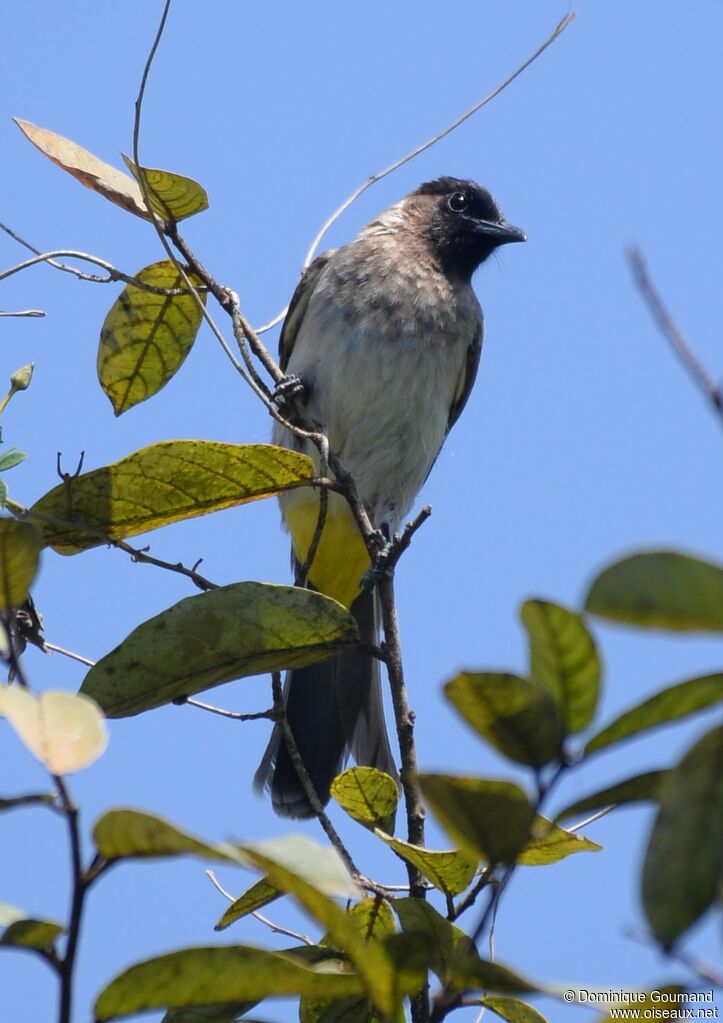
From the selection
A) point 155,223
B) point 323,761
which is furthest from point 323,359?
point 155,223

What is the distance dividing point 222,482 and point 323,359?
2.21 meters

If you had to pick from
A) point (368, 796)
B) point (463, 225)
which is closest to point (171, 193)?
point (368, 796)

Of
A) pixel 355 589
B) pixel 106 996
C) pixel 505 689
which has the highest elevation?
pixel 355 589

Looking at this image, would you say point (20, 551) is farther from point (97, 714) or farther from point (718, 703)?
point (718, 703)

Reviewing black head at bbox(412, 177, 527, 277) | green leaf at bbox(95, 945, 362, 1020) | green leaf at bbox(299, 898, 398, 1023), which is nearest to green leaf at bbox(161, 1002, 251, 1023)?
green leaf at bbox(299, 898, 398, 1023)

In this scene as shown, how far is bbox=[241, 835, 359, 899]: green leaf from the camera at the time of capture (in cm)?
106

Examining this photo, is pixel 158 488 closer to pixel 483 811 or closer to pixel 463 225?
pixel 483 811

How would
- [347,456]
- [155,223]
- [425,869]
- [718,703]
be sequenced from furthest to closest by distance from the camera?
1. [347,456]
2. [155,223]
3. [425,869]
4. [718,703]

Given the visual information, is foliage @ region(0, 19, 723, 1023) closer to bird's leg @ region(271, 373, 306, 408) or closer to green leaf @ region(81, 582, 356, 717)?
green leaf @ region(81, 582, 356, 717)

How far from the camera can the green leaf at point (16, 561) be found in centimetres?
135

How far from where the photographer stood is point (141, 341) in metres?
2.77

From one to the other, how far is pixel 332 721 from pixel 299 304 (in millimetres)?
1560

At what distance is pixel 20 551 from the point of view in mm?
1348

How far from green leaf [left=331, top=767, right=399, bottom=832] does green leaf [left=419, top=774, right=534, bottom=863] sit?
32.7 inches
